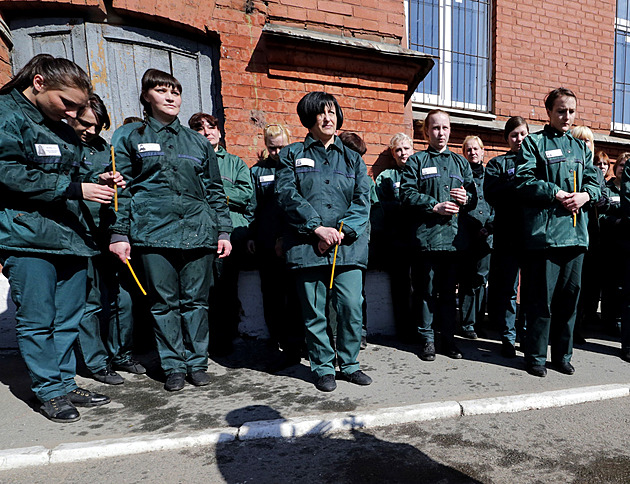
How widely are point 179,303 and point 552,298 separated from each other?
2923 mm

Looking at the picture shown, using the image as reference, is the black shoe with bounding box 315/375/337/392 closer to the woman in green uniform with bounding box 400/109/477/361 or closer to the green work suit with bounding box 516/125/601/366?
the woman in green uniform with bounding box 400/109/477/361

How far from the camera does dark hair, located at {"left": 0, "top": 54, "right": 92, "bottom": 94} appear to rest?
2559 mm

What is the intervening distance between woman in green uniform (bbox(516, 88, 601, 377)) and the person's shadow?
5.47 ft

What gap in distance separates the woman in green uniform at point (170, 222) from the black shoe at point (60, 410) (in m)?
0.64

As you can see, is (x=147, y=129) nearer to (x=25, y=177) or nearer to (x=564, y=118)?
(x=25, y=177)

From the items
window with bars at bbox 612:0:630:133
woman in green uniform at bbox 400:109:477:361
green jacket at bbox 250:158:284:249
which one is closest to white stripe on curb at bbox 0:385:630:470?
woman in green uniform at bbox 400:109:477:361

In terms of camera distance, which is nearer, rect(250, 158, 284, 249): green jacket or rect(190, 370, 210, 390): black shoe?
rect(190, 370, 210, 390): black shoe

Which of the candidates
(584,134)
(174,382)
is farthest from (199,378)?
(584,134)

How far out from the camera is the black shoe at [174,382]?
308 centimetres

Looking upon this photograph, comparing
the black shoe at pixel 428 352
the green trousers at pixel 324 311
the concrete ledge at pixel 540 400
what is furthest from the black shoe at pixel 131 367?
the concrete ledge at pixel 540 400

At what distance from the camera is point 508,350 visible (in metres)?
3.80

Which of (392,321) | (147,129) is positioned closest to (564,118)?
(392,321)

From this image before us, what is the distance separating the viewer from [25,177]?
243 centimetres

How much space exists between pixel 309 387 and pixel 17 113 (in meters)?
2.59
